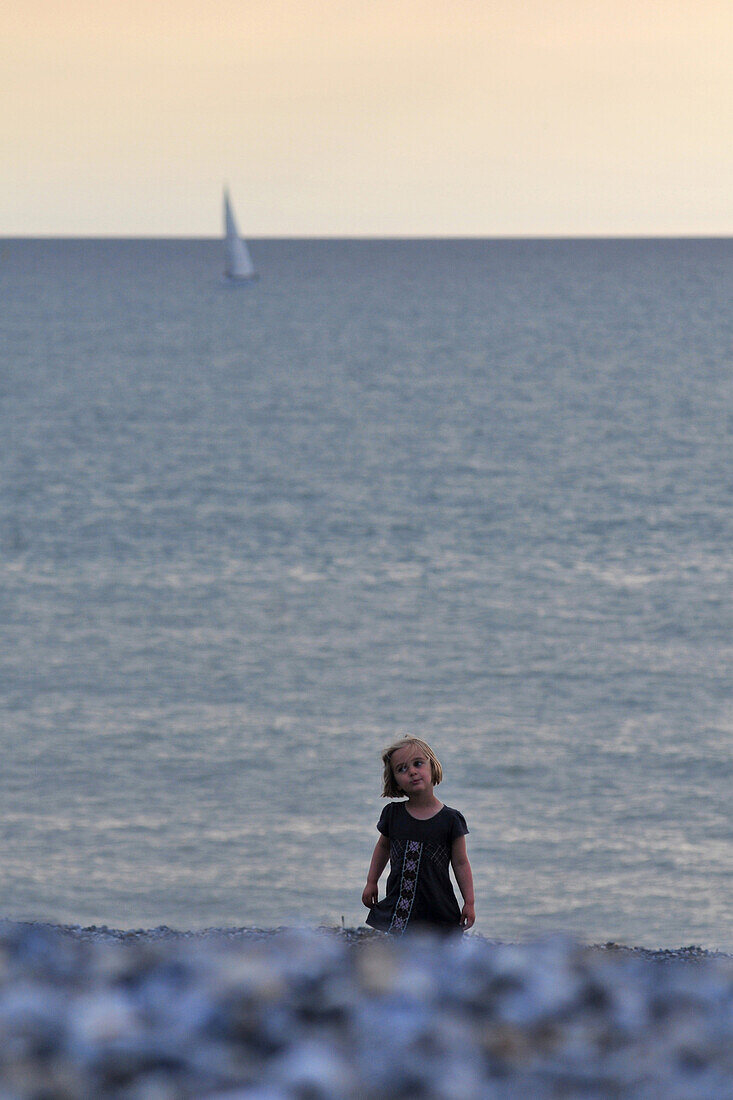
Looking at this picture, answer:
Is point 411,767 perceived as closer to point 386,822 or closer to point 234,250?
point 386,822

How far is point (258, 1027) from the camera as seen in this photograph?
3.94 m

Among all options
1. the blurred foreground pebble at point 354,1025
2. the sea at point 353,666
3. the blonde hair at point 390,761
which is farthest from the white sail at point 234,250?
the blurred foreground pebble at point 354,1025

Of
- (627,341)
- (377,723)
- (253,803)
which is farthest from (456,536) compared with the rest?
(627,341)

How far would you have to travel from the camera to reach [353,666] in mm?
35719

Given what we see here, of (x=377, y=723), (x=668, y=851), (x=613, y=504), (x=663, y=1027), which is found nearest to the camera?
(x=663, y=1027)

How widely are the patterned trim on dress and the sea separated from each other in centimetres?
92

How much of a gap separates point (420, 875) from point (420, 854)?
4.2 inches

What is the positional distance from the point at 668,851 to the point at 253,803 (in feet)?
26.5

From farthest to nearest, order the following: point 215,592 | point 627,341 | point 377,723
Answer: point 627,341
point 215,592
point 377,723

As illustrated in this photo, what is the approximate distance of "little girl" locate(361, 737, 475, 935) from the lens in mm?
7250

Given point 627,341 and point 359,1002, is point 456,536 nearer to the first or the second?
point 359,1002

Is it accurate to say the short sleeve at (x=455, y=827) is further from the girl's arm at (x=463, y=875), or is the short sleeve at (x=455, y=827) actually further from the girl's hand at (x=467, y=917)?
the girl's hand at (x=467, y=917)

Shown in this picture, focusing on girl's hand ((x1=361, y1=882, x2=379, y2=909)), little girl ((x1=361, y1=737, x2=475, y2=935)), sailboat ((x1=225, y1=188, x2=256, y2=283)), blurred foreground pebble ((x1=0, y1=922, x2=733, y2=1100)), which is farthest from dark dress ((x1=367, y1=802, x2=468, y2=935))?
sailboat ((x1=225, y1=188, x2=256, y2=283))

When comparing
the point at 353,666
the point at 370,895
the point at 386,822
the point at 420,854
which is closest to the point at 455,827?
the point at 420,854
